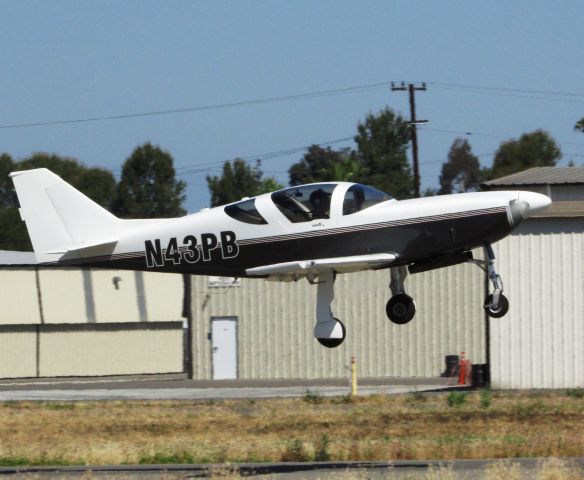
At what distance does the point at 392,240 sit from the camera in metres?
19.6

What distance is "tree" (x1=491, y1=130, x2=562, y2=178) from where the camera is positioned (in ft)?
438

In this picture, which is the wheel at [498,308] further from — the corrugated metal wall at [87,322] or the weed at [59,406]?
the corrugated metal wall at [87,322]

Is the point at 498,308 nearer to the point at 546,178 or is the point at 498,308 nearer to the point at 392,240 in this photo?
the point at 392,240

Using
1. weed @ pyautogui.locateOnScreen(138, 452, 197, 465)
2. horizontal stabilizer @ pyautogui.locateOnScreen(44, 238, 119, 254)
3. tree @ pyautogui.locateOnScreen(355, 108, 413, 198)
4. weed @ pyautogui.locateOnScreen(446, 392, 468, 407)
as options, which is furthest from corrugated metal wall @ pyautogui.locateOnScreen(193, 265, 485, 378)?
tree @ pyautogui.locateOnScreen(355, 108, 413, 198)

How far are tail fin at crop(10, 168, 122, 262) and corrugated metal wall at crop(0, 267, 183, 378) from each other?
32.4 metres

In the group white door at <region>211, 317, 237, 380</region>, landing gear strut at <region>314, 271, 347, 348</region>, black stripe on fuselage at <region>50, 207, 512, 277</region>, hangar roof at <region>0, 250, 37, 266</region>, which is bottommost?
white door at <region>211, 317, 237, 380</region>

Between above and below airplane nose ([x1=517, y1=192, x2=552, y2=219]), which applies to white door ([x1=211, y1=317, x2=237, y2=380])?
below

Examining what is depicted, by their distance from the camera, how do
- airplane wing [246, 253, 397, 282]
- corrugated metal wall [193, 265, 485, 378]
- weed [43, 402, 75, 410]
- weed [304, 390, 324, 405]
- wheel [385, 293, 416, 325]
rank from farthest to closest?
corrugated metal wall [193, 265, 485, 378]
weed [43, 402, 75, 410]
weed [304, 390, 324, 405]
wheel [385, 293, 416, 325]
airplane wing [246, 253, 397, 282]

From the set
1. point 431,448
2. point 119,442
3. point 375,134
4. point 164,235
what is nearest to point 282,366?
point 119,442

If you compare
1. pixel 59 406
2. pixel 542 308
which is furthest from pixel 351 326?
pixel 59 406

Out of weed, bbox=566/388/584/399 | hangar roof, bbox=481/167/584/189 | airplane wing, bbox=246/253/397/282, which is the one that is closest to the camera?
airplane wing, bbox=246/253/397/282

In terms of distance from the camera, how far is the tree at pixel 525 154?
134 m

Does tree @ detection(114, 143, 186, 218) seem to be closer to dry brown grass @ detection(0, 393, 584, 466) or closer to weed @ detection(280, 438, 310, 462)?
dry brown grass @ detection(0, 393, 584, 466)

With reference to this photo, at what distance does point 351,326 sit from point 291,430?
65.1 ft
